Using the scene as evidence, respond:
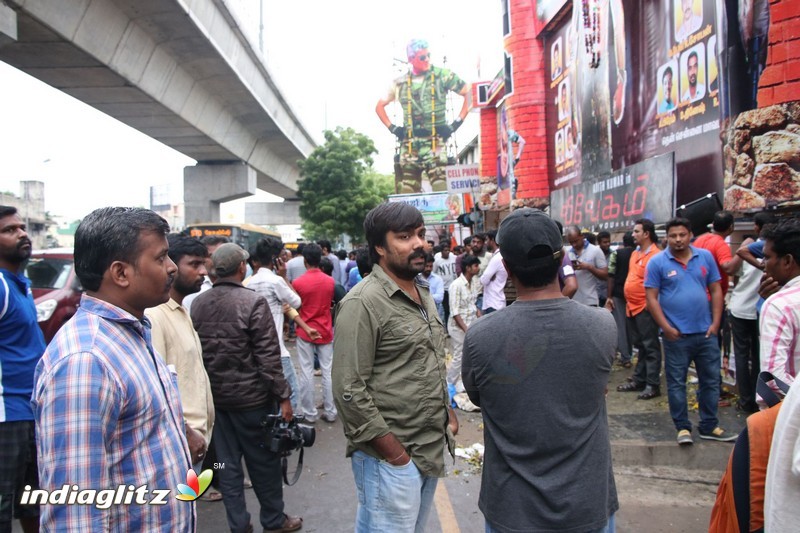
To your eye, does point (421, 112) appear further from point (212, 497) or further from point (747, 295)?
point (212, 497)

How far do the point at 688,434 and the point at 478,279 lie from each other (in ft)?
10.0

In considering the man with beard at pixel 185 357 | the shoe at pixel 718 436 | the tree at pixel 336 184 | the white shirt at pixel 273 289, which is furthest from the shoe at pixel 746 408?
the tree at pixel 336 184

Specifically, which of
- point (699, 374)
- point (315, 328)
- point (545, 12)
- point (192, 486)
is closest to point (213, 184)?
point (545, 12)

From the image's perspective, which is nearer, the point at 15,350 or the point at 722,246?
the point at 15,350

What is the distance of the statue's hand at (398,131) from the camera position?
4847 cm

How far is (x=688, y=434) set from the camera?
4695mm

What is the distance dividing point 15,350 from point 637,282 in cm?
605

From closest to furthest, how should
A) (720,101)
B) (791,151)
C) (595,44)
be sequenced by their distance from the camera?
(791,151) < (720,101) < (595,44)

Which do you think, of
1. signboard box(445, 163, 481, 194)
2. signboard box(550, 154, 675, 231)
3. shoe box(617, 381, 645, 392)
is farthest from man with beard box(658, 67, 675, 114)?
signboard box(445, 163, 481, 194)

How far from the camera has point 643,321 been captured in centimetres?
633

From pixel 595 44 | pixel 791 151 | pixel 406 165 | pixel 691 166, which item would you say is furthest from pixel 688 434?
pixel 406 165

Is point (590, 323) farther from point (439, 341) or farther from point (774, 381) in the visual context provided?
point (439, 341)

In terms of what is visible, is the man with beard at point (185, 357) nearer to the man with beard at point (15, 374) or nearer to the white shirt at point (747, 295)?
the man with beard at point (15, 374)

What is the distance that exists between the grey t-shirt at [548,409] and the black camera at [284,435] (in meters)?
1.75
